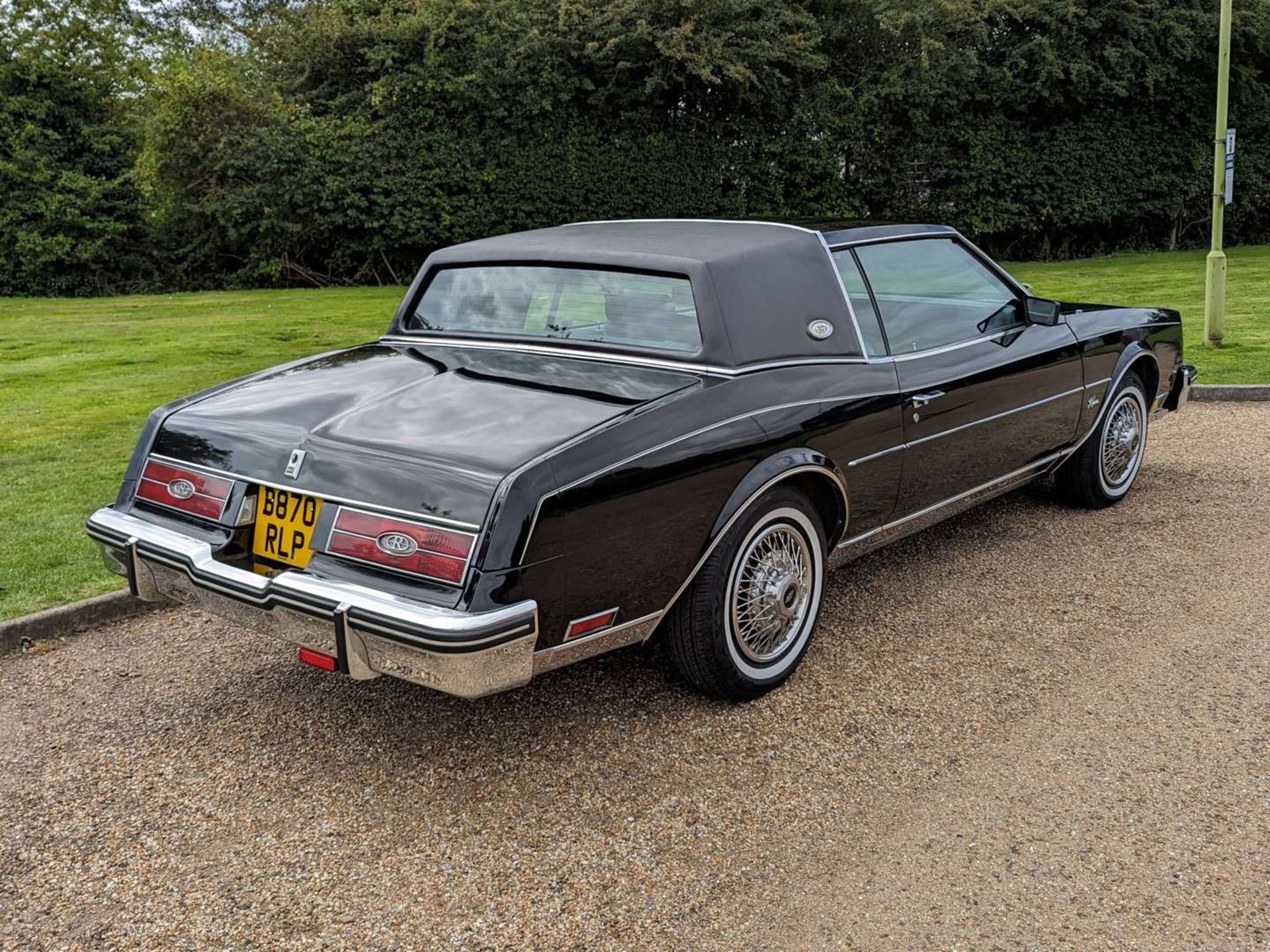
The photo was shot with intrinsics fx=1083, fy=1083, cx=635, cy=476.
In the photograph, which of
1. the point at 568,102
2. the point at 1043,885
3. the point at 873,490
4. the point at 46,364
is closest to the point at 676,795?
the point at 1043,885

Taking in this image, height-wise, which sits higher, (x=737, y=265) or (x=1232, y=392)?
(x=737, y=265)

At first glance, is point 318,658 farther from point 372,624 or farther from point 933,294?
point 933,294

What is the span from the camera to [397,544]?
9.71ft

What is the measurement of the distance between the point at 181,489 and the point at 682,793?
1.85 meters

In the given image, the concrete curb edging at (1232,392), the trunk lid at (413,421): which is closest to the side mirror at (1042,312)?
the trunk lid at (413,421)

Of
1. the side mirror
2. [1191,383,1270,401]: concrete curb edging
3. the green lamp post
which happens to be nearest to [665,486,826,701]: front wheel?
the side mirror

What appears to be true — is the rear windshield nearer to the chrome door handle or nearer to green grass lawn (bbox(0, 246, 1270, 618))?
the chrome door handle

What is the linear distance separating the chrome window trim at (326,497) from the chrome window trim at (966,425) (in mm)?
1595

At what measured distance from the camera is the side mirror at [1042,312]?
4.97 metres

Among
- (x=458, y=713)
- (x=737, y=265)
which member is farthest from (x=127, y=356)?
(x=737, y=265)

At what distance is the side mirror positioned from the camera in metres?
4.97

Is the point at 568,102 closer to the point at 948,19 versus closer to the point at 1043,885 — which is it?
the point at 948,19

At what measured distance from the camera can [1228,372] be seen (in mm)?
8906

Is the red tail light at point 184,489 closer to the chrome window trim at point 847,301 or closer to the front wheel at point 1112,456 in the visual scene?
the chrome window trim at point 847,301
